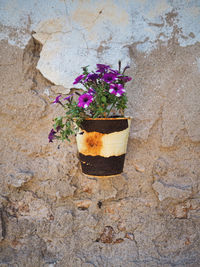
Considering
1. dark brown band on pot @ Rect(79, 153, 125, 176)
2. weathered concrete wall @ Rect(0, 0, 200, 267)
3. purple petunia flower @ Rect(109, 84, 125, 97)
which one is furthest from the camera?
weathered concrete wall @ Rect(0, 0, 200, 267)

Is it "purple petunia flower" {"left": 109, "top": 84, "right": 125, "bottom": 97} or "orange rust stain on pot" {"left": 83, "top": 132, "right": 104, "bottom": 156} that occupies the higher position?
"purple petunia flower" {"left": 109, "top": 84, "right": 125, "bottom": 97}

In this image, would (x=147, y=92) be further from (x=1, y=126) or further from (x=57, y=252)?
(x=57, y=252)

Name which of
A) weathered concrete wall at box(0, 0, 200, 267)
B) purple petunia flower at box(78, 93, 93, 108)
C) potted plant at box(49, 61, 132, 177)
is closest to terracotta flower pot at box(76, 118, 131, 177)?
potted plant at box(49, 61, 132, 177)

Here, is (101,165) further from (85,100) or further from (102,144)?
(85,100)

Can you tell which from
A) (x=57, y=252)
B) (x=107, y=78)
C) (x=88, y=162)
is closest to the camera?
(x=107, y=78)

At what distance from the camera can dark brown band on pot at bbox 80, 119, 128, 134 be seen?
4.70 ft

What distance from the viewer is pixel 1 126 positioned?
1.73m

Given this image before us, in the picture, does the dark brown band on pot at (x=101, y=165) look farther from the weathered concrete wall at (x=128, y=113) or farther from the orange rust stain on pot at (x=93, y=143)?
the weathered concrete wall at (x=128, y=113)

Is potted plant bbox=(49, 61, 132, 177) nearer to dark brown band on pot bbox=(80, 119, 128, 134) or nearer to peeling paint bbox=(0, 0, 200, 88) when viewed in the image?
dark brown band on pot bbox=(80, 119, 128, 134)

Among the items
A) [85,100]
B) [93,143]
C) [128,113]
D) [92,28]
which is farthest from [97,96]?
[92,28]

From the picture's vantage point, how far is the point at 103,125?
1.43 m

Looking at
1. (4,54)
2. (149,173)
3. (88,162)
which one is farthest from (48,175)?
(4,54)

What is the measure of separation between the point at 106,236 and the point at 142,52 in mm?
1139

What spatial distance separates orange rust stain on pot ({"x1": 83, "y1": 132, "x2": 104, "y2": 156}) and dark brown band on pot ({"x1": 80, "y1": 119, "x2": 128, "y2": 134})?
0.03 m
